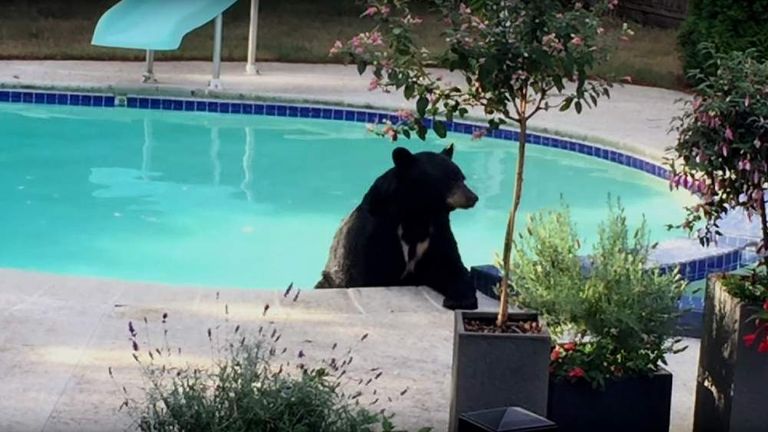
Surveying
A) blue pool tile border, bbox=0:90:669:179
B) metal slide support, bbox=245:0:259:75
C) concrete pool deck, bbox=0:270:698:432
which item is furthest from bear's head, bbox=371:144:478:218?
metal slide support, bbox=245:0:259:75

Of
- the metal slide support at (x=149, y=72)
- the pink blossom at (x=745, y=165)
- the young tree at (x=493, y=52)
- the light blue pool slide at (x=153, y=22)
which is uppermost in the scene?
the young tree at (x=493, y=52)

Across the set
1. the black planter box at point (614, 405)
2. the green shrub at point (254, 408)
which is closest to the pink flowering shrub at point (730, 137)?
the black planter box at point (614, 405)

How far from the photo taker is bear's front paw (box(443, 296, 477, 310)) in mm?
5082

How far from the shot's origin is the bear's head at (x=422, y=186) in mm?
5297

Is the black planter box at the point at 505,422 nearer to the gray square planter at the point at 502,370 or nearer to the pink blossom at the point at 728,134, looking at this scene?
the gray square planter at the point at 502,370

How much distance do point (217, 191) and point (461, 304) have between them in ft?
13.0

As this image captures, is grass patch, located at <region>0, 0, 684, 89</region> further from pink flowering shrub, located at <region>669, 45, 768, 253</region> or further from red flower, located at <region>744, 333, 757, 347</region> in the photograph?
red flower, located at <region>744, 333, 757, 347</region>

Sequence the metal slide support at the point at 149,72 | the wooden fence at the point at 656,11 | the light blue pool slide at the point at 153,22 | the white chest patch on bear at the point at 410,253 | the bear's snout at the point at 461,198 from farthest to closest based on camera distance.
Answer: the wooden fence at the point at 656,11 < the metal slide support at the point at 149,72 < the light blue pool slide at the point at 153,22 < the white chest patch on bear at the point at 410,253 < the bear's snout at the point at 461,198

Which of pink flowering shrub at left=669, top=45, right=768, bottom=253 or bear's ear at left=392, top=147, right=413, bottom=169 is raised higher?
pink flowering shrub at left=669, top=45, right=768, bottom=253

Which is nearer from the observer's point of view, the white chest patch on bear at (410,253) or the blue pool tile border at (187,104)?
the white chest patch on bear at (410,253)

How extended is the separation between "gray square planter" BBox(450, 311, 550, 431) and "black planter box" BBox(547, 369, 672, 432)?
7.6 inches

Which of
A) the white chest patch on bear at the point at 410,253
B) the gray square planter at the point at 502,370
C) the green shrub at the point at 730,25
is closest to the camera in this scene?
the gray square planter at the point at 502,370

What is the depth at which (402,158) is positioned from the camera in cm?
529

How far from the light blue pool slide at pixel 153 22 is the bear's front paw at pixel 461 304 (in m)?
5.66
